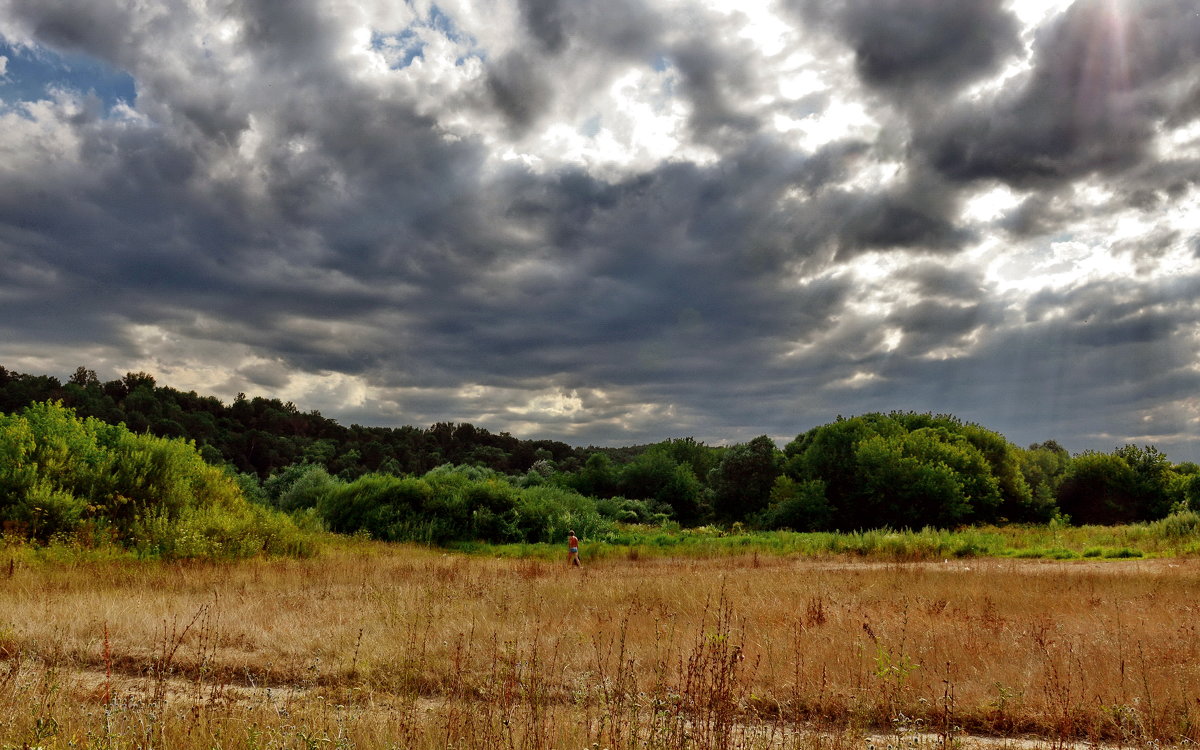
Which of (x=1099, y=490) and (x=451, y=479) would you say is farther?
(x=1099, y=490)

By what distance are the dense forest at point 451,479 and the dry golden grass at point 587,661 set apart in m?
6.30

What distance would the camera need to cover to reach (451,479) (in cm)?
4288

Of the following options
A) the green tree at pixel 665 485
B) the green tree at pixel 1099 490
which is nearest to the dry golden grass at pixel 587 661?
the green tree at pixel 665 485

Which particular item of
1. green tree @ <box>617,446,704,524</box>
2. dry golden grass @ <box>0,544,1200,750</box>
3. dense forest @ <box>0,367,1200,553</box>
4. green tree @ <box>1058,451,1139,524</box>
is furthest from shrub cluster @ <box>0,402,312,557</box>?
green tree @ <box>1058,451,1139,524</box>

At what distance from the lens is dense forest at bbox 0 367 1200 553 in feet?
80.6

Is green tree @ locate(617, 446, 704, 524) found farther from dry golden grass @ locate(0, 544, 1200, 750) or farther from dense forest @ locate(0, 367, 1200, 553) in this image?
dry golden grass @ locate(0, 544, 1200, 750)

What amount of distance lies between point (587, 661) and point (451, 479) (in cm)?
3391

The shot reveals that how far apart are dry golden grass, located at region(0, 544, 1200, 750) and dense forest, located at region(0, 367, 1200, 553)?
6.30 m

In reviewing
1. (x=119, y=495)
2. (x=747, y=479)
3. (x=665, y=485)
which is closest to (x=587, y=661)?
(x=119, y=495)

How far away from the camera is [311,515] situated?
37062mm

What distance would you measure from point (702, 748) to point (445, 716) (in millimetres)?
3013

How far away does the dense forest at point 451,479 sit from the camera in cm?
2456

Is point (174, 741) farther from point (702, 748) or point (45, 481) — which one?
point (45, 481)

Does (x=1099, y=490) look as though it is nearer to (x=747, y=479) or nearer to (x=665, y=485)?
(x=747, y=479)
